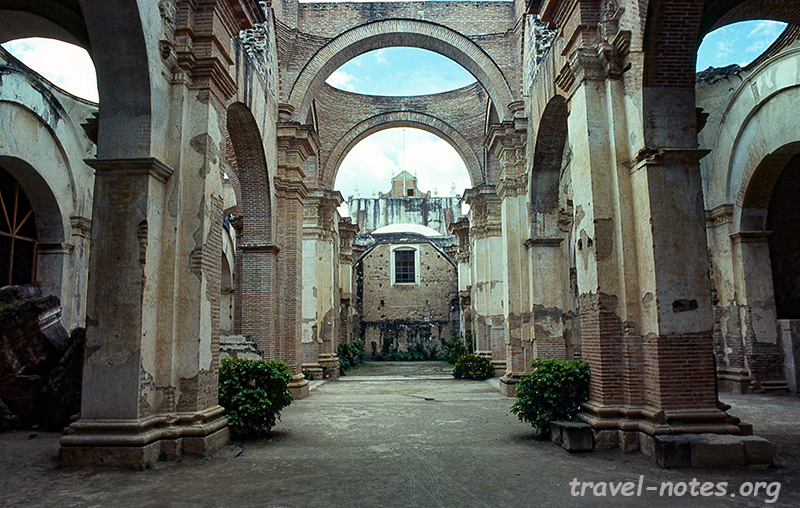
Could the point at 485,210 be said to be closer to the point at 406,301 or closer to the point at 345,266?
the point at 345,266

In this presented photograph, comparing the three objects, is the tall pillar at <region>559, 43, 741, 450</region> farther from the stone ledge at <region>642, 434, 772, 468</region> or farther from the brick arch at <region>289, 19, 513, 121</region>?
the brick arch at <region>289, 19, 513, 121</region>

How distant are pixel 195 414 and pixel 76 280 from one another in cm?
778

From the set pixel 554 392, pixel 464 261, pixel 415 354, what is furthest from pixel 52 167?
pixel 415 354

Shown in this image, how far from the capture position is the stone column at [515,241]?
38.3 ft

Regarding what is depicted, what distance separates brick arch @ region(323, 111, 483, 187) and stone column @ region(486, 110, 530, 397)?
638 centimetres

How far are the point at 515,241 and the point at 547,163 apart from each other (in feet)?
6.43

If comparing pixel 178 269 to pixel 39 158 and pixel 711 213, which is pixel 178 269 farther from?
pixel 711 213

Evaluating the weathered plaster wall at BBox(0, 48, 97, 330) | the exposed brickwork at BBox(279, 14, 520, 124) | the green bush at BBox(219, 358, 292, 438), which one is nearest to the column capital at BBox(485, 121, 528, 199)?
the exposed brickwork at BBox(279, 14, 520, 124)

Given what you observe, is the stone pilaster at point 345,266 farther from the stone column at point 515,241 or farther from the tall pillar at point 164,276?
the tall pillar at point 164,276

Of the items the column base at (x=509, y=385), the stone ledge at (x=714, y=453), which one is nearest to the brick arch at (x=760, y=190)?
the column base at (x=509, y=385)

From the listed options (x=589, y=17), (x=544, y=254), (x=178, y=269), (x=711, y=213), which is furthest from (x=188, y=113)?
(x=711, y=213)

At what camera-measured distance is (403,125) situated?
66.5 ft

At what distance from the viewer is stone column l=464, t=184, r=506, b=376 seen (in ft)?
53.9

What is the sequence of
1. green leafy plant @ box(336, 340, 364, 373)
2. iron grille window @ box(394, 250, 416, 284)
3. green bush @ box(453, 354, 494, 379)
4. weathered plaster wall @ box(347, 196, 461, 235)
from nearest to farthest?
green bush @ box(453, 354, 494, 379)
green leafy plant @ box(336, 340, 364, 373)
iron grille window @ box(394, 250, 416, 284)
weathered plaster wall @ box(347, 196, 461, 235)
